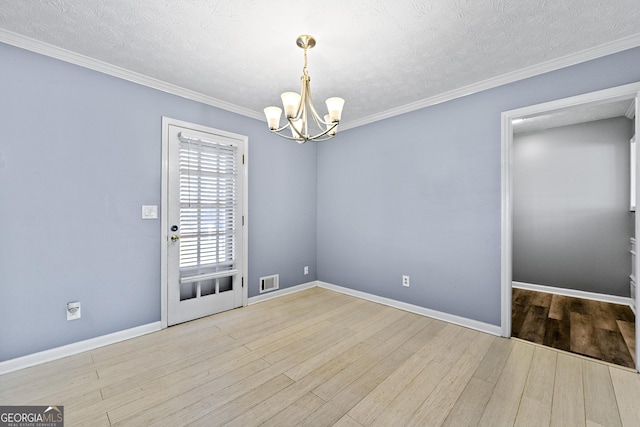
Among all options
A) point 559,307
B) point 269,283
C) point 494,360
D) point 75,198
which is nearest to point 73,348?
point 75,198

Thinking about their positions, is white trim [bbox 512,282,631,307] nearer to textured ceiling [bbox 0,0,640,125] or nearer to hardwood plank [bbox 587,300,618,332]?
hardwood plank [bbox 587,300,618,332]

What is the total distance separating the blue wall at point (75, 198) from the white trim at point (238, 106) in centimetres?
6

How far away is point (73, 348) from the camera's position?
91.4 inches

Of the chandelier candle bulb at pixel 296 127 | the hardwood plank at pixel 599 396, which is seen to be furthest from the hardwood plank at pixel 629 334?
the chandelier candle bulb at pixel 296 127

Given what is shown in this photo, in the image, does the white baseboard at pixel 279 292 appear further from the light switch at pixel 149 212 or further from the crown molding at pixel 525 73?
the crown molding at pixel 525 73

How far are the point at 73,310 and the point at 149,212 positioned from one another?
3.37 ft

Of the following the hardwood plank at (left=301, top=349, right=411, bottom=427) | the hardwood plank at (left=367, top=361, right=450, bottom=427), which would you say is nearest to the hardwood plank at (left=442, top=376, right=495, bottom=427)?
the hardwood plank at (left=367, top=361, right=450, bottom=427)

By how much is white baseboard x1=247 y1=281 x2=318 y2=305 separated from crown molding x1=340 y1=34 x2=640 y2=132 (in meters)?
2.74

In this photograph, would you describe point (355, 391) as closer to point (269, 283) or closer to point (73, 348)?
point (269, 283)

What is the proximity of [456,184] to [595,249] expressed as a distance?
2.78m

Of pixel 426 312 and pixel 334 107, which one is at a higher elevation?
pixel 334 107

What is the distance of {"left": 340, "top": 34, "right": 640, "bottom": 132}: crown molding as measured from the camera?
2.13 m

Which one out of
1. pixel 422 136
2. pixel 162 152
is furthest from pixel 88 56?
pixel 422 136

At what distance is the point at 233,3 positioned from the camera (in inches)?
68.1
